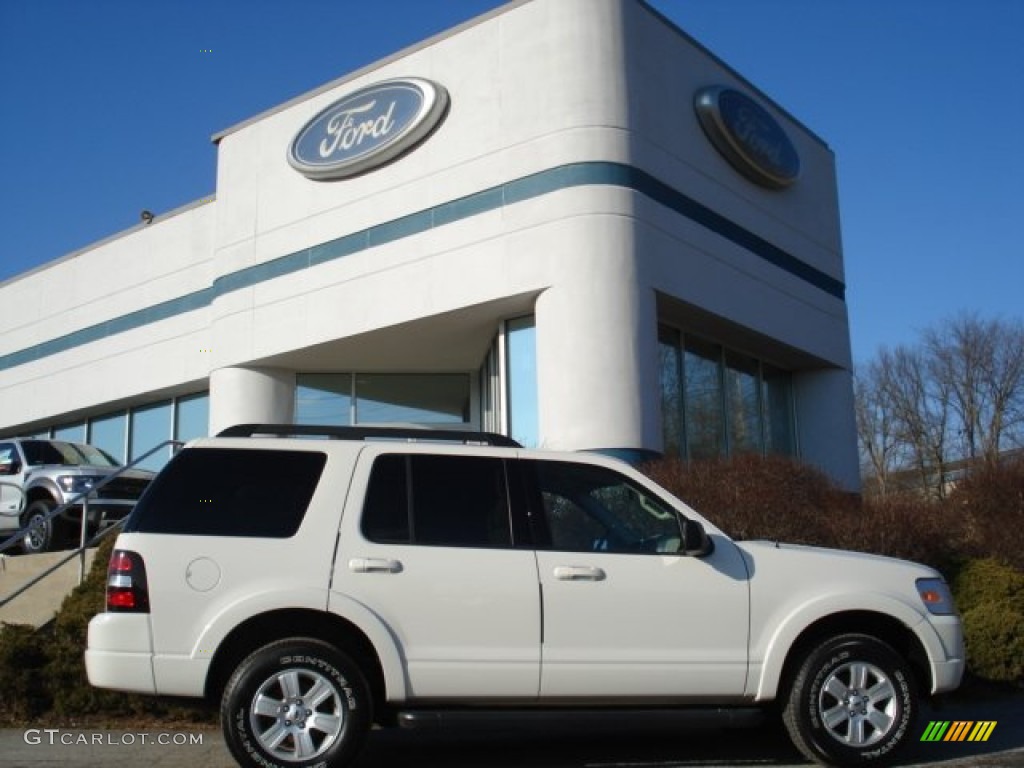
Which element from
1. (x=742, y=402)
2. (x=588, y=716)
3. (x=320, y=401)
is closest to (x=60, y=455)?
(x=320, y=401)

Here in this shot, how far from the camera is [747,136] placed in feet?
61.8

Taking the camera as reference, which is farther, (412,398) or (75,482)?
(412,398)

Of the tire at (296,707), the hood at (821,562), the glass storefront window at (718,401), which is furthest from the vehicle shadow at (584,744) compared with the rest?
the glass storefront window at (718,401)

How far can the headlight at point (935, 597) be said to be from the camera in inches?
251

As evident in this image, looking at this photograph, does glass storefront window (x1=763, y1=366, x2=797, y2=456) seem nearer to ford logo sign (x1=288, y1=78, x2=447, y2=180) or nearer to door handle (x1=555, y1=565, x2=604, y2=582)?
ford logo sign (x1=288, y1=78, x2=447, y2=180)

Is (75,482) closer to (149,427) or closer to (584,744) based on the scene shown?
(584,744)

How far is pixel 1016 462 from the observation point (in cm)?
1420

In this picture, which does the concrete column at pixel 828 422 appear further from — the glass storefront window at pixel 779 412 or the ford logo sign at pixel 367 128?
the ford logo sign at pixel 367 128

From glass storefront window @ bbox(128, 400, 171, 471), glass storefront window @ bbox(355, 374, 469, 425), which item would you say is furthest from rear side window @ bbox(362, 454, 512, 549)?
glass storefront window @ bbox(128, 400, 171, 471)

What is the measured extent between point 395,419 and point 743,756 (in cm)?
1421

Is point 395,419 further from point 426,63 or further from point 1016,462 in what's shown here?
point 1016,462

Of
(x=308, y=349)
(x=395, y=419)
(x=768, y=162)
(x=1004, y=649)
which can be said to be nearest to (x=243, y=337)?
(x=308, y=349)

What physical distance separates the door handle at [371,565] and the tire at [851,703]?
7.83 ft

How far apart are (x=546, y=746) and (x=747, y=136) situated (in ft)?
46.3
